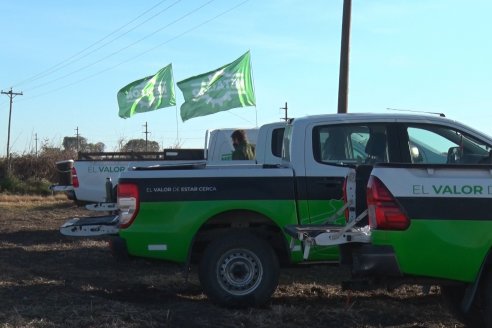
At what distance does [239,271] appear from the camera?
6824 millimetres

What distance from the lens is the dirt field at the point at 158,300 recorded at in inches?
242

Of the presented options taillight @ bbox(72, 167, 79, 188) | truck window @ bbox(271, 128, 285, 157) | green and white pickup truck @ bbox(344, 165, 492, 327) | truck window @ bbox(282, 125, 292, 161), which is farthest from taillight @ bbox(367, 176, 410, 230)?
taillight @ bbox(72, 167, 79, 188)

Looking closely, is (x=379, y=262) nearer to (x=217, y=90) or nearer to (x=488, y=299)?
(x=488, y=299)

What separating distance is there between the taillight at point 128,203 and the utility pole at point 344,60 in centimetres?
830

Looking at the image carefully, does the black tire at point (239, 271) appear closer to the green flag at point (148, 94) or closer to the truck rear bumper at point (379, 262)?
the truck rear bumper at point (379, 262)

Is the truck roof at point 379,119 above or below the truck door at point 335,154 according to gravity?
above

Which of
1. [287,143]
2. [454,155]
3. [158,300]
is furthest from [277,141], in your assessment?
[158,300]

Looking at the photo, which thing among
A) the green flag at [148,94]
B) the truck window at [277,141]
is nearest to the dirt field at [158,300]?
the truck window at [277,141]

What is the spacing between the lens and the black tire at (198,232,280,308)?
6727 mm

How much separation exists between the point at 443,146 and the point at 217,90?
14848mm

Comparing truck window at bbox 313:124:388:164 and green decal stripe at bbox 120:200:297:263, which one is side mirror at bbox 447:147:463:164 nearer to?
truck window at bbox 313:124:388:164

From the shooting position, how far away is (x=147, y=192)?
271 inches

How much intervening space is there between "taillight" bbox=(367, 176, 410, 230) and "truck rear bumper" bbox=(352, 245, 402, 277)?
0.18 m

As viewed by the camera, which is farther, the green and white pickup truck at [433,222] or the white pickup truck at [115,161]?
the white pickup truck at [115,161]
